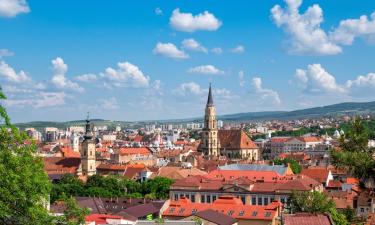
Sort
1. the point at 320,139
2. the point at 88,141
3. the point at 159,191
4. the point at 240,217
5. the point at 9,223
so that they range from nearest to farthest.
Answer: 1. the point at 9,223
2. the point at 240,217
3. the point at 159,191
4. the point at 88,141
5. the point at 320,139

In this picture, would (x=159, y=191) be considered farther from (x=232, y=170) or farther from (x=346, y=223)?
(x=346, y=223)

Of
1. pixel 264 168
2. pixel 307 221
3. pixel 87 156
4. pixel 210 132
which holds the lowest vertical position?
pixel 264 168

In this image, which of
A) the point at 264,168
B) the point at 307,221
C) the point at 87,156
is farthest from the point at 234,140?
the point at 307,221

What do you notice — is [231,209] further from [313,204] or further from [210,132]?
[210,132]

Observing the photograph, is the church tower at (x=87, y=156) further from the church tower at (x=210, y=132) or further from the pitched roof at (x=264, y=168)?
the church tower at (x=210, y=132)

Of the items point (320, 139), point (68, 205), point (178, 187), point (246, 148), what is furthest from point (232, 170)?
point (320, 139)

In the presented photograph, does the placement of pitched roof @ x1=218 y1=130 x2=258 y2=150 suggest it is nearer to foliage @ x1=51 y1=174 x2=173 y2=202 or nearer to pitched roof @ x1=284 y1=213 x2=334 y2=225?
foliage @ x1=51 y1=174 x2=173 y2=202
